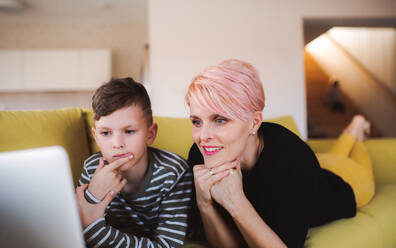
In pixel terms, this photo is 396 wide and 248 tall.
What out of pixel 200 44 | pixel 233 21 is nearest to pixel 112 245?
pixel 200 44

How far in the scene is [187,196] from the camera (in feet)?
2.86

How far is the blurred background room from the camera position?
13.0ft

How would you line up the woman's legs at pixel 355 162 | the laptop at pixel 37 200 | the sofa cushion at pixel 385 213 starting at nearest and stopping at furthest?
1. the laptop at pixel 37 200
2. the sofa cushion at pixel 385 213
3. the woman's legs at pixel 355 162

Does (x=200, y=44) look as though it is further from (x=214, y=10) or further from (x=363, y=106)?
(x=363, y=106)

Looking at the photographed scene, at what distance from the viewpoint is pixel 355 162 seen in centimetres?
168

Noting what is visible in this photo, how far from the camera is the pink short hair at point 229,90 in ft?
2.48

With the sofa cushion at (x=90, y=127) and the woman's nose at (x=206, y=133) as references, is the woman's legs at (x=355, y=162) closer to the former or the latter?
the woman's nose at (x=206, y=133)

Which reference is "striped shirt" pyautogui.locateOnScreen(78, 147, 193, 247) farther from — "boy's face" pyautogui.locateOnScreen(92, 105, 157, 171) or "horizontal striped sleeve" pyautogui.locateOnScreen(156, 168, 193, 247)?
"boy's face" pyautogui.locateOnScreen(92, 105, 157, 171)

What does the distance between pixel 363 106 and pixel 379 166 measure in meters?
5.27

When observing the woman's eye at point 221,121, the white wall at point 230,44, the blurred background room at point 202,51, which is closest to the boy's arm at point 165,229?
the woman's eye at point 221,121

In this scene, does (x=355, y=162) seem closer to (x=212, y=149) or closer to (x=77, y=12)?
(x=212, y=149)

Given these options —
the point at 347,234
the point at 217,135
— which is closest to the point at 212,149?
the point at 217,135

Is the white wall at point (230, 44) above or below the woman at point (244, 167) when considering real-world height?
above

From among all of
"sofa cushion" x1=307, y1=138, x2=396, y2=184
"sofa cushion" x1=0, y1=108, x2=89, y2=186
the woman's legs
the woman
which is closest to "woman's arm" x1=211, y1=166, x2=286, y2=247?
the woman
